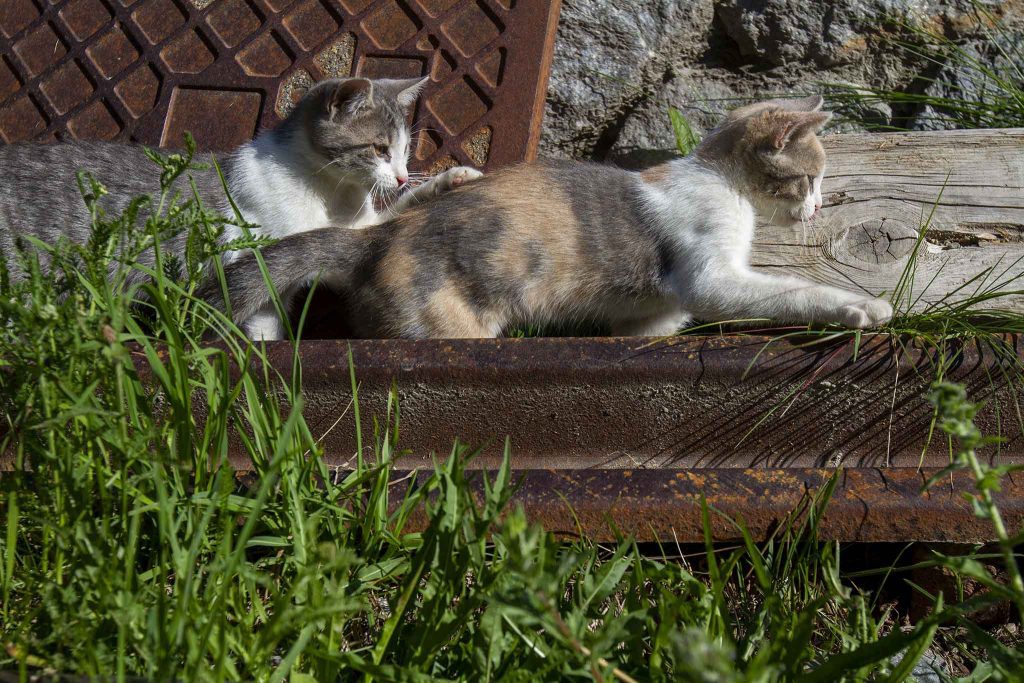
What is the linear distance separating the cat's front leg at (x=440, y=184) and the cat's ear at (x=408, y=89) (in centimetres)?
28

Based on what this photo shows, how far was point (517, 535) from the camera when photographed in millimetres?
789

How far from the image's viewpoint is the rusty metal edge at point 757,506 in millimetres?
1372

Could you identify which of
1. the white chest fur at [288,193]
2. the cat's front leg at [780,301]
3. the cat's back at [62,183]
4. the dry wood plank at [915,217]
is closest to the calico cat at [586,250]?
the cat's front leg at [780,301]

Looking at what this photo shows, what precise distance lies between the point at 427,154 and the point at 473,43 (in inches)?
14.0

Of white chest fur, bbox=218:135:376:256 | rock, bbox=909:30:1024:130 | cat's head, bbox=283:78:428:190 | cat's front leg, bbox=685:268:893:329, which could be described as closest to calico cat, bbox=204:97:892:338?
cat's front leg, bbox=685:268:893:329

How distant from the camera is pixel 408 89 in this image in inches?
104

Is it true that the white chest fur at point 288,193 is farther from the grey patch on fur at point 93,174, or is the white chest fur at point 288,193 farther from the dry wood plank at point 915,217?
the dry wood plank at point 915,217

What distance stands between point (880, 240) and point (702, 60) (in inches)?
43.3

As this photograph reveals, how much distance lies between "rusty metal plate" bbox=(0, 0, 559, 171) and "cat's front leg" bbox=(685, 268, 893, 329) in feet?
2.43

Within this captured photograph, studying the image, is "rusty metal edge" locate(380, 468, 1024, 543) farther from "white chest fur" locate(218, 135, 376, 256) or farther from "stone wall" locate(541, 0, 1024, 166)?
"stone wall" locate(541, 0, 1024, 166)

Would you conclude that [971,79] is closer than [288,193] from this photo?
No

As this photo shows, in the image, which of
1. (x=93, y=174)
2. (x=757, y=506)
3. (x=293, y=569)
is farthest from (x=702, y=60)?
(x=293, y=569)

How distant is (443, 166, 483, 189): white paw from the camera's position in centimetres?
240

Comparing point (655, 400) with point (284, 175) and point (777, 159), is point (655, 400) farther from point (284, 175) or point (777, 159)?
point (284, 175)
